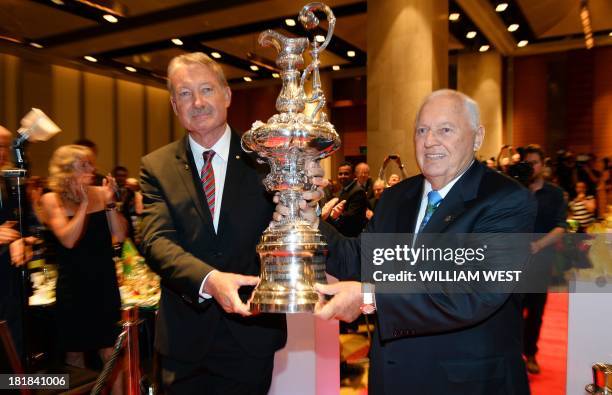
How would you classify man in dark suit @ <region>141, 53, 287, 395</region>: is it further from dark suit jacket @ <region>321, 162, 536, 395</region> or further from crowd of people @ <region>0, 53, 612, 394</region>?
dark suit jacket @ <region>321, 162, 536, 395</region>

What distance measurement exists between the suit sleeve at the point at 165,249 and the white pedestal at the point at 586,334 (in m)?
2.19

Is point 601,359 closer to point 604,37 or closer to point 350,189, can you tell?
point 350,189

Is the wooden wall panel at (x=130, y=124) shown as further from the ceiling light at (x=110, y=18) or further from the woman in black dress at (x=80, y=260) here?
the woman in black dress at (x=80, y=260)

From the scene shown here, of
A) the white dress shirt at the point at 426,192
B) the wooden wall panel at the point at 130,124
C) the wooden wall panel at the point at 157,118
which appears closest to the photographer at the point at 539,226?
the white dress shirt at the point at 426,192

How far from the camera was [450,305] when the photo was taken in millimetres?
1417

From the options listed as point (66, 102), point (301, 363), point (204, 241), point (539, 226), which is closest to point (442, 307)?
point (204, 241)

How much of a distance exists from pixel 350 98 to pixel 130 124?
6.40 m

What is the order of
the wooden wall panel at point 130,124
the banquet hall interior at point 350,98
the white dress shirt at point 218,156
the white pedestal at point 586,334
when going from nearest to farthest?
the white dress shirt at point 218,156, the white pedestal at point 586,334, the banquet hall interior at point 350,98, the wooden wall panel at point 130,124

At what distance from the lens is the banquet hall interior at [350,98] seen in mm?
2824

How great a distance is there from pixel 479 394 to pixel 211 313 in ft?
3.01

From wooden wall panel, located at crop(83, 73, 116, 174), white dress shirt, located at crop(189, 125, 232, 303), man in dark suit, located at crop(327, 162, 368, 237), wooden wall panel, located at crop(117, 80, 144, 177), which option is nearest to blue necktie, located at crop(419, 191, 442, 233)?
white dress shirt, located at crop(189, 125, 232, 303)

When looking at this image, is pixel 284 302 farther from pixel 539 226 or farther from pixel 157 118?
pixel 157 118

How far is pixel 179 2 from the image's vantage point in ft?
27.7

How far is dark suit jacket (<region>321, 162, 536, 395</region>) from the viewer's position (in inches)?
56.6
